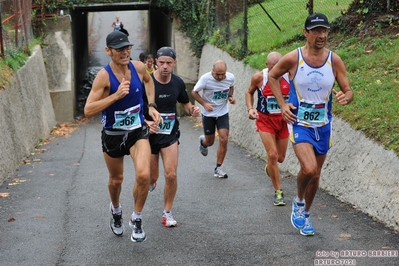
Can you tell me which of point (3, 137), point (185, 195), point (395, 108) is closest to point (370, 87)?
point (395, 108)

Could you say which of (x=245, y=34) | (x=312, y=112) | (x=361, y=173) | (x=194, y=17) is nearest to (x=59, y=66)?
(x=194, y=17)

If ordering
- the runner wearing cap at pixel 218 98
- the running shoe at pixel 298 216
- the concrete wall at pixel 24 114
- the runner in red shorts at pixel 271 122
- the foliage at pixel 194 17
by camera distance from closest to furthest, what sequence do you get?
the running shoe at pixel 298 216, the runner in red shorts at pixel 271 122, the runner wearing cap at pixel 218 98, the concrete wall at pixel 24 114, the foliage at pixel 194 17

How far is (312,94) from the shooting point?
725cm

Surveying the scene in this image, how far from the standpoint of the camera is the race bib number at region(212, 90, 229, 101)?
11.2 meters

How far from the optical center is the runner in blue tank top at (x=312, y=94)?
7.18 meters

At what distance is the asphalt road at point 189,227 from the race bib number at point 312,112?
1.24 meters

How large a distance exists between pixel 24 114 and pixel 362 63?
23.6 ft

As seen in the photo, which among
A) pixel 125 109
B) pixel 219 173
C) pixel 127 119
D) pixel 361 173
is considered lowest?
pixel 219 173

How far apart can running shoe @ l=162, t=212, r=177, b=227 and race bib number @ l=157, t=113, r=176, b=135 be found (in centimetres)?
98

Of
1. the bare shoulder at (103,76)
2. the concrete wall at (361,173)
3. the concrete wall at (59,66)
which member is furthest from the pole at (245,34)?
the bare shoulder at (103,76)

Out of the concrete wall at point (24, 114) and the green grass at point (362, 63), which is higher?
the green grass at point (362, 63)

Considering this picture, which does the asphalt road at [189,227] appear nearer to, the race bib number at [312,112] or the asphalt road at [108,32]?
the race bib number at [312,112]

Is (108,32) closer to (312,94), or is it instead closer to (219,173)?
(219,173)

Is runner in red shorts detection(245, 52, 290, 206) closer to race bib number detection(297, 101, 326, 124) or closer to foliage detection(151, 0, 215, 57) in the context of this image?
race bib number detection(297, 101, 326, 124)
